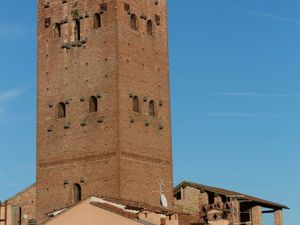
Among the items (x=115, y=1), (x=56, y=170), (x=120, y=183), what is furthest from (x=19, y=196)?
(x=115, y=1)

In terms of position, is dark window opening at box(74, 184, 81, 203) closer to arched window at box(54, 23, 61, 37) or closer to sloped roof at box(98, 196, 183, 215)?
sloped roof at box(98, 196, 183, 215)

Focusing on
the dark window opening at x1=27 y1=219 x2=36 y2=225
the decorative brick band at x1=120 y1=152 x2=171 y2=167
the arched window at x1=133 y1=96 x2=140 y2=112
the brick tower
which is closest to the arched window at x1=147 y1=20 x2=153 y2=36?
the brick tower

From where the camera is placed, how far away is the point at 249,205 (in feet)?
141

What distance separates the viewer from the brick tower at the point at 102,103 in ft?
123

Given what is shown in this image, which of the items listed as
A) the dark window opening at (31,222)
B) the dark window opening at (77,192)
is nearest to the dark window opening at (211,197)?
the dark window opening at (77,192)

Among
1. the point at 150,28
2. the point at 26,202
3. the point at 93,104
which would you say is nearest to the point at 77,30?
the point at 150,28

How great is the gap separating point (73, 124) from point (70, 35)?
14.0ft

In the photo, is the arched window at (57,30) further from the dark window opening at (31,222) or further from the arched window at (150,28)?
the dark window opening at (31,222)

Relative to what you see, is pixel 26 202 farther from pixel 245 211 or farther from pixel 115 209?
pixel 245 211

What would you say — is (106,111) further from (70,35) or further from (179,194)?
(179,194)

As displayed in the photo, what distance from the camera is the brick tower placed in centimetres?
3734

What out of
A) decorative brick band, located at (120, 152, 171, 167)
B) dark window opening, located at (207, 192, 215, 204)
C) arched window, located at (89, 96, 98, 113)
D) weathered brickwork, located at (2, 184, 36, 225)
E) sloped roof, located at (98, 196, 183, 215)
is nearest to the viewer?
sloped roof, located at (98, 196, 183, 215)

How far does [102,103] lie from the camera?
3778cm

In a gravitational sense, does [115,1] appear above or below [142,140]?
above
